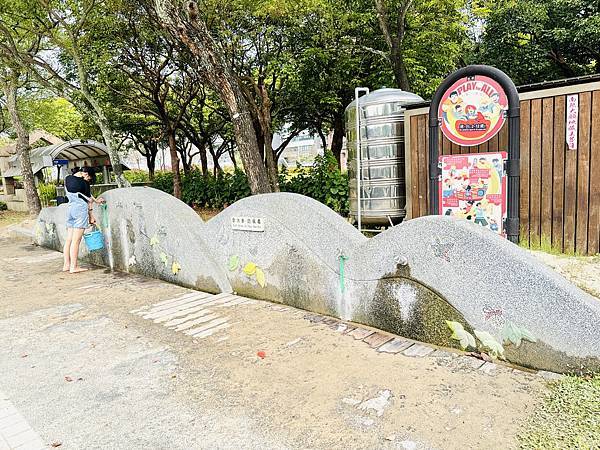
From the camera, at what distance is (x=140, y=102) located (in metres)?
16.0

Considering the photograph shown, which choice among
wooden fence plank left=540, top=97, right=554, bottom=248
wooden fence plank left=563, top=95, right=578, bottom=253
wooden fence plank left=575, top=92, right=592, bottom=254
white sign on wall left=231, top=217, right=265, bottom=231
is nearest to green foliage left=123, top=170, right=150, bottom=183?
white sign on wall left=231, top=217, right=265, bottom=231

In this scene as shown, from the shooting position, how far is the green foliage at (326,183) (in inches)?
400

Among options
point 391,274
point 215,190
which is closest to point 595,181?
point 391,274

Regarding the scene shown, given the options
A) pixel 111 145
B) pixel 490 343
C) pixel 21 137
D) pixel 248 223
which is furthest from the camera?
pixel 21 137

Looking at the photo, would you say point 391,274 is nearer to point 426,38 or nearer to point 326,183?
point 326,183

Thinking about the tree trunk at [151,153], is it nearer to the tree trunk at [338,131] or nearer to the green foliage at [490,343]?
the tree trunk at [338,131]

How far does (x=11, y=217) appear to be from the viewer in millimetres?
16172

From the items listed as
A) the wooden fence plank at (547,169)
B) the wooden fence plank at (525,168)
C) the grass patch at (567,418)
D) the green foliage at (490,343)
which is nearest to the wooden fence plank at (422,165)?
the wooden fence plank at (525,168)

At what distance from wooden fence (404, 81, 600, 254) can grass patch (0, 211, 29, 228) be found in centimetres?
1417

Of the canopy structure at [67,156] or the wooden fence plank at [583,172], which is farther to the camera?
the canopy structure at [67,156]

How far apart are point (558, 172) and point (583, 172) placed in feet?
0.87

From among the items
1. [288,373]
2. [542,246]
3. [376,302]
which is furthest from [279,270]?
[542,246]

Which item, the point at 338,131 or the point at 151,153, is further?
the point at 151,153

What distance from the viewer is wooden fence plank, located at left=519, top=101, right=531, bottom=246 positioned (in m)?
5.77
